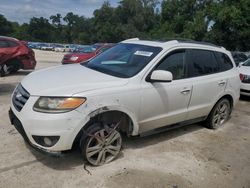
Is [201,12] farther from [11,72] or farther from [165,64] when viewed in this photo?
[165,64]

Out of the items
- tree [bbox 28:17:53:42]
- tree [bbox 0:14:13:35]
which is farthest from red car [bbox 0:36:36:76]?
tree [bbox 28:17:53:42]

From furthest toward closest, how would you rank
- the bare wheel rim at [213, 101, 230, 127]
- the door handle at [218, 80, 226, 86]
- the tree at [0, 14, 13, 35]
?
the tree at [0, 14, 13, 35]
the bare wheel rim at [213, 101, 230, 127]
the door handle at [218, 80, 226, 86]

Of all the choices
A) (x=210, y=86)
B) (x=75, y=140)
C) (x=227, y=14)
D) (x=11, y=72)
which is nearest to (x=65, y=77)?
(x=75, y=140)

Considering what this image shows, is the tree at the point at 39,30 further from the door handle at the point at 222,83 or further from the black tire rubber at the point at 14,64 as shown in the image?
the door handle at the point at 222,83

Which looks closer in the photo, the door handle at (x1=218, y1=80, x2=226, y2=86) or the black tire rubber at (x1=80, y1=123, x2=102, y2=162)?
the black tire rubber at (x1=80, y1=123, x2=102, y2=162)

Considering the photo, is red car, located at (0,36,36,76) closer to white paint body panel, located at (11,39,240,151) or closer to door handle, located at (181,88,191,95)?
white paint body panel, located at (11,39,240,151)

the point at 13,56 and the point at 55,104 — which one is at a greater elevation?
the point at 55,104

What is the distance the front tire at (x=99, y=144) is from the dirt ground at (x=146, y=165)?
0.37 ft

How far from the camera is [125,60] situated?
16.3ft

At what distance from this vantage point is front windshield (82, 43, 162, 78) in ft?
15.3

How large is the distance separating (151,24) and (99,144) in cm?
7619

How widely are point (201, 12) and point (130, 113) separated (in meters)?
33.8

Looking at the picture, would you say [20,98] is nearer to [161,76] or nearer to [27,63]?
[161,76]

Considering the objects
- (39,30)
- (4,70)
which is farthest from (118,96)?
(39,30)
